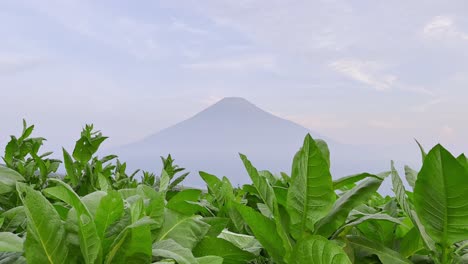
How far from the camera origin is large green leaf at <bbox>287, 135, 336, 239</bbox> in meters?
0.83

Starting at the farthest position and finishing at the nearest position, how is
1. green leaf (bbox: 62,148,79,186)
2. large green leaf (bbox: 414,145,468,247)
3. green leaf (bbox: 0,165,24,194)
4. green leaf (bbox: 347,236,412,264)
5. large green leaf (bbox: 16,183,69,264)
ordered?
green leaf (bbox: 62,148,79,186)
green leaf (bbox: 0,165,24,194)
green leaf (bbox: 347,236,412,264)
large green leaf (bbox: 414,145,468,247)
large green leaf (bbox: 16,183,69,264)

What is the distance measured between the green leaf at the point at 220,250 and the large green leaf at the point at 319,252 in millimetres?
187

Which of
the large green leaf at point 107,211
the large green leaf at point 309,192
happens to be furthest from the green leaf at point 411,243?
the large green leaf at point 107,211

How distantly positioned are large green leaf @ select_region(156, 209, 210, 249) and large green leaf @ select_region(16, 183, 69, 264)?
8.5 inches

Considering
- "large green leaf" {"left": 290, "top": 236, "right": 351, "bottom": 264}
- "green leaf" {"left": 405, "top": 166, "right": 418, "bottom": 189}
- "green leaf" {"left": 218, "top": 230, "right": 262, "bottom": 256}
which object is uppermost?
"green leaf" {"left": 405, "top": 166, "right": 418, "bottom": 189}

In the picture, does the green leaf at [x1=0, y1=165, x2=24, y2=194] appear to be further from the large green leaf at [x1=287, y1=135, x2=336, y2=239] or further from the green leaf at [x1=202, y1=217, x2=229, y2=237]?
the large green leaf at [x1=287, y1=135, x2=336, y2=239]

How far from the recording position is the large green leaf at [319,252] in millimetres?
758

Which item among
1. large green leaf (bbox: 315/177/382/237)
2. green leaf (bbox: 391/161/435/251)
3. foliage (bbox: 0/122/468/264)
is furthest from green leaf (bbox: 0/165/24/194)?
green leaf (bbox: 391/161/435/251)

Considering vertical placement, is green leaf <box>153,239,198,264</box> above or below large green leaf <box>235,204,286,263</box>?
below

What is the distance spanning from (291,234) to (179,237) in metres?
0.21

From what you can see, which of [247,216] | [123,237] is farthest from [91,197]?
[247,216]

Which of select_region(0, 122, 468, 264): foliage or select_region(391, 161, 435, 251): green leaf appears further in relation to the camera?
select_region(391, 161, 435, 251): green leaf

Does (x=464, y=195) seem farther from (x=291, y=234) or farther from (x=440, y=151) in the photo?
(x=291, y=234)

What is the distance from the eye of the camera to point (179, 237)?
93cm
